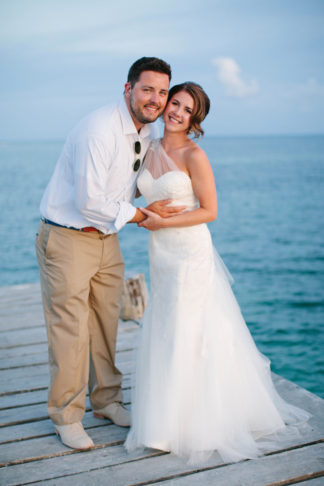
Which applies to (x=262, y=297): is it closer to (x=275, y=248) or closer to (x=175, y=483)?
(x=275, y=248)

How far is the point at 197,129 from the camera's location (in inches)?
108

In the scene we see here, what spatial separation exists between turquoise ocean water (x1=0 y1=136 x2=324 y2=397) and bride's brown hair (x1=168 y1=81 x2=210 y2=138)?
4.69 metres

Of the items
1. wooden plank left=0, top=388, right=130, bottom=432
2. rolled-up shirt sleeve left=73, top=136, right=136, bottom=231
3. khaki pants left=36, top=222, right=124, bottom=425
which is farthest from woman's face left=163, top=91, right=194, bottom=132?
wooden plank left=0, top=388, right=130, bottom=432

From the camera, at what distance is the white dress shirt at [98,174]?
99.0 inches

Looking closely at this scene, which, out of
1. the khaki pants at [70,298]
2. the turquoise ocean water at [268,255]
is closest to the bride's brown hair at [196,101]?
the khaki pants at [70,298]

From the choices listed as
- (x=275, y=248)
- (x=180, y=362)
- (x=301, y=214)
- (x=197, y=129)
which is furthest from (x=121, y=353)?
(x=301, y=214)

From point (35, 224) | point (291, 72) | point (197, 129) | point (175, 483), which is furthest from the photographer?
point (291, 72)

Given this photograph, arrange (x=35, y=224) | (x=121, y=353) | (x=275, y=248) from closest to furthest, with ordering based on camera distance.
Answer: (x=121, y=353)
(x=275, y=248)
(x=35, y=224)

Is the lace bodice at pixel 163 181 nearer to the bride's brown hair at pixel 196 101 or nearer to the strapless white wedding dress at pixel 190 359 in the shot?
the strapless white wedding dress at pixel 190 359

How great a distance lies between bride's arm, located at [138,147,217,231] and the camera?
8.48 feet

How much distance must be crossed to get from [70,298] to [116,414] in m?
0.78

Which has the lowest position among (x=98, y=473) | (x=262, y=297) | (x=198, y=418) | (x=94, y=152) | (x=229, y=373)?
(x=262, y=297)

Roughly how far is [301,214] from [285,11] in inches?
965

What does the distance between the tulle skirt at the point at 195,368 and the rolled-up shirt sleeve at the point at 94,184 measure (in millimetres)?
292
